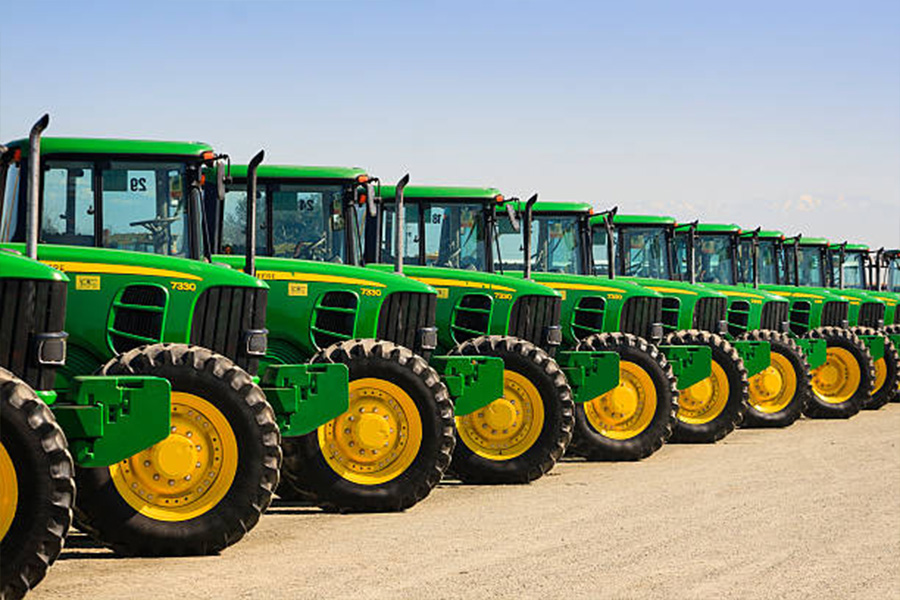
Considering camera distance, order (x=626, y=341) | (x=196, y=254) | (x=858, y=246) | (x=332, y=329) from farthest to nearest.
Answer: (x=858, y=246)
(x=626, y=341)
(x=332, y=329)
(x=196, y=254)

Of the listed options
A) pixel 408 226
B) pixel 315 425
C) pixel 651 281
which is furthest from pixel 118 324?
pixel 651 281

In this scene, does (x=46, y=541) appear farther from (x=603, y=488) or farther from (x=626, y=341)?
(x=626, y=341)

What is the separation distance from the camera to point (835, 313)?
25.5 m

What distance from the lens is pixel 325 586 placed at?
885 cm

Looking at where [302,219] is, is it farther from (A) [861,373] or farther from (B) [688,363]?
(A) [861,373]

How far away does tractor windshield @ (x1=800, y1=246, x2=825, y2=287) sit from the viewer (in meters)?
27.1

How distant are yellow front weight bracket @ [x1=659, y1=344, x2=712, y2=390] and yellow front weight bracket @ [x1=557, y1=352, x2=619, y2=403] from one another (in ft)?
7.79

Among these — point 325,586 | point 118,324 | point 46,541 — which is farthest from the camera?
→ point 118,324

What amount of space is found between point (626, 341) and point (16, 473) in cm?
1004

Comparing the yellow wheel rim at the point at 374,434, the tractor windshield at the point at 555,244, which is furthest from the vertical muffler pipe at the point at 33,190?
the tractor windshield at the point at 555,244

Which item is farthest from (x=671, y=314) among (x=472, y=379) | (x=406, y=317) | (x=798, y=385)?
(x=406, y=317)

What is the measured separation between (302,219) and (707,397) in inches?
300

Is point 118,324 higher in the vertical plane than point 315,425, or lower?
higher

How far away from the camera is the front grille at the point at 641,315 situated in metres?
18.3
